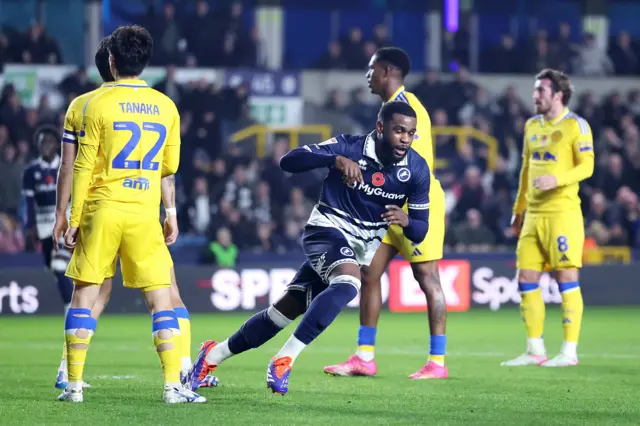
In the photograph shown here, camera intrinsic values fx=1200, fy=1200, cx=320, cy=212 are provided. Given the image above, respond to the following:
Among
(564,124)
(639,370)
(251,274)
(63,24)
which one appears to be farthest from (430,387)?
(63,24)

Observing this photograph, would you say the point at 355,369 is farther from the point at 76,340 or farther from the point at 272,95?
the point at 272,95

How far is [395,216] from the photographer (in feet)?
23.5

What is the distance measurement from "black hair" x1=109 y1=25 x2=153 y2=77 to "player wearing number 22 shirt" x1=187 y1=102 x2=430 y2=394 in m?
1.06

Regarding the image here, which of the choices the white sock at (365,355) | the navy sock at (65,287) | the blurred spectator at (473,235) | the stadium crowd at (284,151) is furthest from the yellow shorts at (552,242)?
the blurred spectator at (473,235)

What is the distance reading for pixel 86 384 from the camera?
7621 millimetres

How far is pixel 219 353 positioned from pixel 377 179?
144 cm

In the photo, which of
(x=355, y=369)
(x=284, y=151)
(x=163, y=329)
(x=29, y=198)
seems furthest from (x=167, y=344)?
(x=284, y=151)

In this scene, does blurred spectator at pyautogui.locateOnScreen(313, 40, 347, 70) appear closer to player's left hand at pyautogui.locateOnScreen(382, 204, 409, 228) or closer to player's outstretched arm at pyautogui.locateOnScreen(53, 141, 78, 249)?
player's left hand at pyautogui.locateOnScreen(382, 204, 409, 228)

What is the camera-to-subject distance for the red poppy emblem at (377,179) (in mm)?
7297

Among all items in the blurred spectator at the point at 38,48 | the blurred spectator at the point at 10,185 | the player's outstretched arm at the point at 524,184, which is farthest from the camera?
the blurred spectator at the point at 38,48

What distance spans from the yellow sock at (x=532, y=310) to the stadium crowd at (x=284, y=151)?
7.20 metres

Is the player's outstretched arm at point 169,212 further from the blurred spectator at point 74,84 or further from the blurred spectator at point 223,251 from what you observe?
the blurred spectator at point 74,84

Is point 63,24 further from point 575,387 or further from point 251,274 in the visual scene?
point 575,387

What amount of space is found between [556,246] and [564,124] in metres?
0.99
